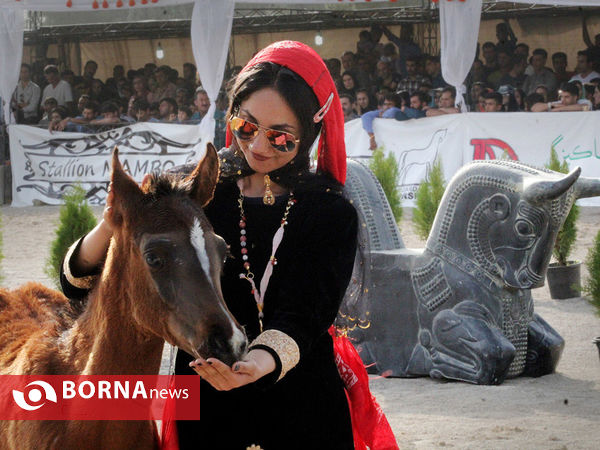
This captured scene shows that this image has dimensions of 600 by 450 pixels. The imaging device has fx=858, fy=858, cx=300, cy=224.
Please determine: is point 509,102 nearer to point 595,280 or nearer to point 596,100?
point 596,100

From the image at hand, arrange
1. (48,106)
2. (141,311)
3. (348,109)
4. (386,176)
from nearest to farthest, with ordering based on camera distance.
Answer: (141,311) → (386,176) → (348,109) → (48,106)

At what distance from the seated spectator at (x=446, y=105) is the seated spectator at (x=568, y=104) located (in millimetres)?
1368

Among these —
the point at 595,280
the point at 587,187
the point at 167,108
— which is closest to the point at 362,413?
the point at 587,187

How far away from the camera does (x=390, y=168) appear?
10.3 metres

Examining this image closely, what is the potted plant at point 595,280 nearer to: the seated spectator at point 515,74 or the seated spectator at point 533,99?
the seated spectator at point 533,99

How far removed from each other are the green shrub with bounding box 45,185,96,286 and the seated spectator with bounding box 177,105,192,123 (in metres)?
8.52

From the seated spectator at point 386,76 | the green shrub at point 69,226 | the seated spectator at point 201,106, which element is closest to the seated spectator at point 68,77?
the seated spectator at point 201,106

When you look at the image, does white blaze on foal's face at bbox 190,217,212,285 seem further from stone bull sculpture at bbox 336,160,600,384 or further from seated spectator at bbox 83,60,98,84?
seated spectator at bbox 83,60,98,84

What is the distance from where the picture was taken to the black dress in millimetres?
2486

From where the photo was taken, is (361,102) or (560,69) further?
(560,69)

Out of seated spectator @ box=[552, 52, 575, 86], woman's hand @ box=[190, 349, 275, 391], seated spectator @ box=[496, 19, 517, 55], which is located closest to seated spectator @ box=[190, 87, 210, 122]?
seated spectator @ box=[496, 19, 517, 55]

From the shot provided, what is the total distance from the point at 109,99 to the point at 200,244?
17743mm

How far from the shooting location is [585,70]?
15.9 meters

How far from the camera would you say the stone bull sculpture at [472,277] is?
610 centimetres
